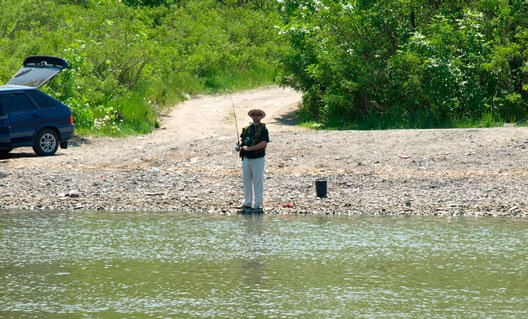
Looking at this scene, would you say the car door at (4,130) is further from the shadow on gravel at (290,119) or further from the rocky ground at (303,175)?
the shadow on gravel at (290,119)

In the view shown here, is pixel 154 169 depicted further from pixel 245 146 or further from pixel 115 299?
pixel 115 299

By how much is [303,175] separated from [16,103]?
256 inches

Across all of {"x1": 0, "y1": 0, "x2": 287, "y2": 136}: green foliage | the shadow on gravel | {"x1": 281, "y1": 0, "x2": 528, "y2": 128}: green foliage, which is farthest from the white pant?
the shadow on gravel

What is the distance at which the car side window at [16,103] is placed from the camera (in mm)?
20922

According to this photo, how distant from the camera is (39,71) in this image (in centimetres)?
2231

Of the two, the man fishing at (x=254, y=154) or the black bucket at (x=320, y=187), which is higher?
the man fishing at (x=254, y=154)

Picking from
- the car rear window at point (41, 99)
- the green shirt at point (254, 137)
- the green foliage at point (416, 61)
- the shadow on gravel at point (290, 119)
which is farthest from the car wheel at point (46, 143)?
the shadow on gravel at point (290, 119)

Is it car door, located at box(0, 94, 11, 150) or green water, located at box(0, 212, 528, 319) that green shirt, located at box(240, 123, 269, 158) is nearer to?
green water, located at box(0, 212, 528, 319)

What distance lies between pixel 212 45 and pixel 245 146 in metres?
26.9

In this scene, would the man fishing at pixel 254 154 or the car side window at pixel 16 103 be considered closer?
the man fishing at pixel 254 154

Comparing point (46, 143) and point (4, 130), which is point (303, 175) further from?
point (4, 130)

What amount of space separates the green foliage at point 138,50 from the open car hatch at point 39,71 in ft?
6.20

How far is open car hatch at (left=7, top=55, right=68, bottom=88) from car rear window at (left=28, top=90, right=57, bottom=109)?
0.39 m

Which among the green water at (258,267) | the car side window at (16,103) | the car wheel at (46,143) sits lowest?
the green water at (258,267)
